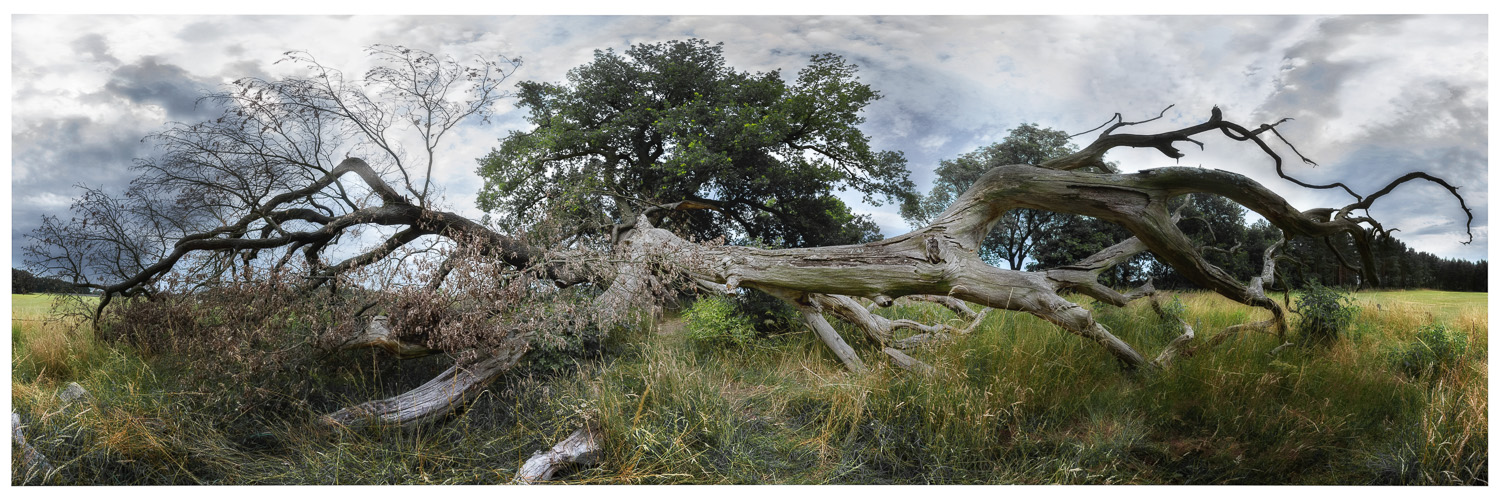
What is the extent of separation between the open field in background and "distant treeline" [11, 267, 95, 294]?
22cm

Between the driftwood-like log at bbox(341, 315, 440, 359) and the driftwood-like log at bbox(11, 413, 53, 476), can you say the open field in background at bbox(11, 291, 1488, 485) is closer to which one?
the driftwood-like log at bbox(11, 413, 53, 476)

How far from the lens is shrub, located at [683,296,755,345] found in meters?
6.37

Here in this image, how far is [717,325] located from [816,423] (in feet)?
7.16

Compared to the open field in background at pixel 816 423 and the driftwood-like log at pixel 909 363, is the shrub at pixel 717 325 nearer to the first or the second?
the open field in background at pixel 816 423

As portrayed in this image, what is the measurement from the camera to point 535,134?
7180 millimetres

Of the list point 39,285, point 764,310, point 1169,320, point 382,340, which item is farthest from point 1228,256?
point 39,285

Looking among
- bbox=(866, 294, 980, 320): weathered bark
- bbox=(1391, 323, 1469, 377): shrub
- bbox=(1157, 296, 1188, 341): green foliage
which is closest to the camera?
bbox=(1391, 323, 1469, 377): shrub

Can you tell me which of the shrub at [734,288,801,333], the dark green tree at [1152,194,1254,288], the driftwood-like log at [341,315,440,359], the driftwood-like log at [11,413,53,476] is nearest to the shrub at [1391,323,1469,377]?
the dark green tree at [1152,194,1254,288]

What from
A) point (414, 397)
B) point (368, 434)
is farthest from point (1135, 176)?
point (368, 434)

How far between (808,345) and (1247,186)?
3790mm

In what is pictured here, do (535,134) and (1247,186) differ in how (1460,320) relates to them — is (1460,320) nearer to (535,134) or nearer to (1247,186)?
(1247,186)

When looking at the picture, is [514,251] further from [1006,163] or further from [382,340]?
[1006,163]

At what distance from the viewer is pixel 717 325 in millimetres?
6426

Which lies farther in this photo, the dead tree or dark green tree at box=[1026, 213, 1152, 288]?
dark green tree at box=[1026, 213, 1152, 288]
